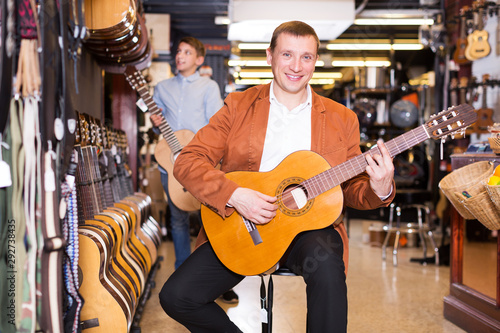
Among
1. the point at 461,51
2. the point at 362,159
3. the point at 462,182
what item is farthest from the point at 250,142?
the point at 461,51

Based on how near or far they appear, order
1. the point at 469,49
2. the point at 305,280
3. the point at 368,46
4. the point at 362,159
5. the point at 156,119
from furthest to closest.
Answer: the point at 368,46 < the point at 469,49 < the point at 156,119 < the point at 362,159 < the point at 305,280

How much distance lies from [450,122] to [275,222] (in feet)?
2.56

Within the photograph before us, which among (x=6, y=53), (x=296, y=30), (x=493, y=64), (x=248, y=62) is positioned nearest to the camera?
(x=6, y=53)

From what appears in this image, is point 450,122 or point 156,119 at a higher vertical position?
point 156,119

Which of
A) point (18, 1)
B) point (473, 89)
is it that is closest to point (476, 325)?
point (18, 1)

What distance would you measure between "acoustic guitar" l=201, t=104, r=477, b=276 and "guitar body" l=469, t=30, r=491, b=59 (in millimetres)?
4691

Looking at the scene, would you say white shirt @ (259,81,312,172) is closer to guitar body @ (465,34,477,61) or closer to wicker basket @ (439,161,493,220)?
wicker basket @ (439,161,493,220)

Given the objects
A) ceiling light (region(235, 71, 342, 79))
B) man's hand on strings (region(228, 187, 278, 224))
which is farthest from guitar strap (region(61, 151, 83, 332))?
ceiling light (region(235, 71, 342, 79))

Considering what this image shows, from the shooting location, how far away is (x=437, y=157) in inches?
257

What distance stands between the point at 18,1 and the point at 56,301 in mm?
1034

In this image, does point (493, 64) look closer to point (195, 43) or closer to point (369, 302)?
point (369, 302)

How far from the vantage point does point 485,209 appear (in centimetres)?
246

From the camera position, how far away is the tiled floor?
3.12 m

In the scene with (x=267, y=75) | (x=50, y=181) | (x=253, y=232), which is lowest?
(x=253, y=232)
